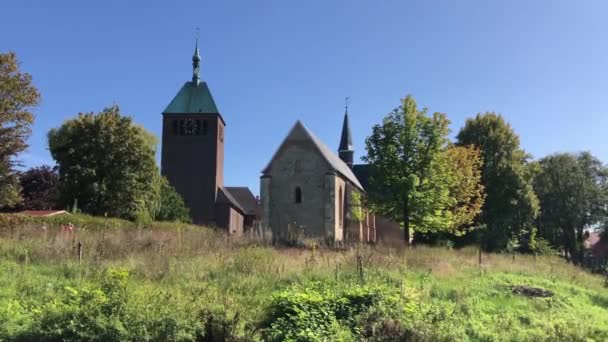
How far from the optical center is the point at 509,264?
1850 centimetres

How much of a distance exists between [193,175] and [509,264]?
4059 cm

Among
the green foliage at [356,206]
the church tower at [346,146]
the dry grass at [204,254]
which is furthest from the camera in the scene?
the church tower at [346,146]

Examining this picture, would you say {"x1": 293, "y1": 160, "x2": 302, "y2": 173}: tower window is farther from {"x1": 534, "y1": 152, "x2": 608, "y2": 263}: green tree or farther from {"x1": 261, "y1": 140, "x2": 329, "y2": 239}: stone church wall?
{"x1": 534, "y1": 152, "x2": 608, "y2": 263}: green tree

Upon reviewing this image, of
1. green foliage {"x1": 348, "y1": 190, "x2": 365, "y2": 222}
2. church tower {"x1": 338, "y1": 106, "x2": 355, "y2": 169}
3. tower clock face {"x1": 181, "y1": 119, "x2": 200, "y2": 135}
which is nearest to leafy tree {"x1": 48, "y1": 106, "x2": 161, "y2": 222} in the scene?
green foliage {"x1": 348, "y1": 190, "x2": 365, "y2": 222}

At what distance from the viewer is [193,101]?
56438mm

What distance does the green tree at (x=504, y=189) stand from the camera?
39938mm

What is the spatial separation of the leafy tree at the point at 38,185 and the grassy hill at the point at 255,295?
1100 inches

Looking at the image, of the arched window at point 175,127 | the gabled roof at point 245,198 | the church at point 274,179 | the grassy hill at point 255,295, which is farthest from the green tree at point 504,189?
the gabled roof at point 245,198

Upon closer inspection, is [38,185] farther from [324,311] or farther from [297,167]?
[324,311]

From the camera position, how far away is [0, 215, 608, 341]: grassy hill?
7.50 m

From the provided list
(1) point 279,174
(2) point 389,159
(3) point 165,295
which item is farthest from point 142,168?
(3) point 165,295

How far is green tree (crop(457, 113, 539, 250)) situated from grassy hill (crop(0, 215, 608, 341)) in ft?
79.4

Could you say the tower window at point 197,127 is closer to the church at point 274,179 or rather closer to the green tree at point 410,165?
the church at point 274,179

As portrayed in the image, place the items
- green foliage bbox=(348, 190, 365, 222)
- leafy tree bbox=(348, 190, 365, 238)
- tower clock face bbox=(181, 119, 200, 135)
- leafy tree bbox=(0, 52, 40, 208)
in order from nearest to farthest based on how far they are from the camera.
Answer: leafy tree bbox=(0, 52, 40, 208)
green foliage bbox=(348, 190, 365, 222)
leafy tree bbox=(348, 190, 365, 238)
tower clock face bbox=(181, 119, 200, 135)
